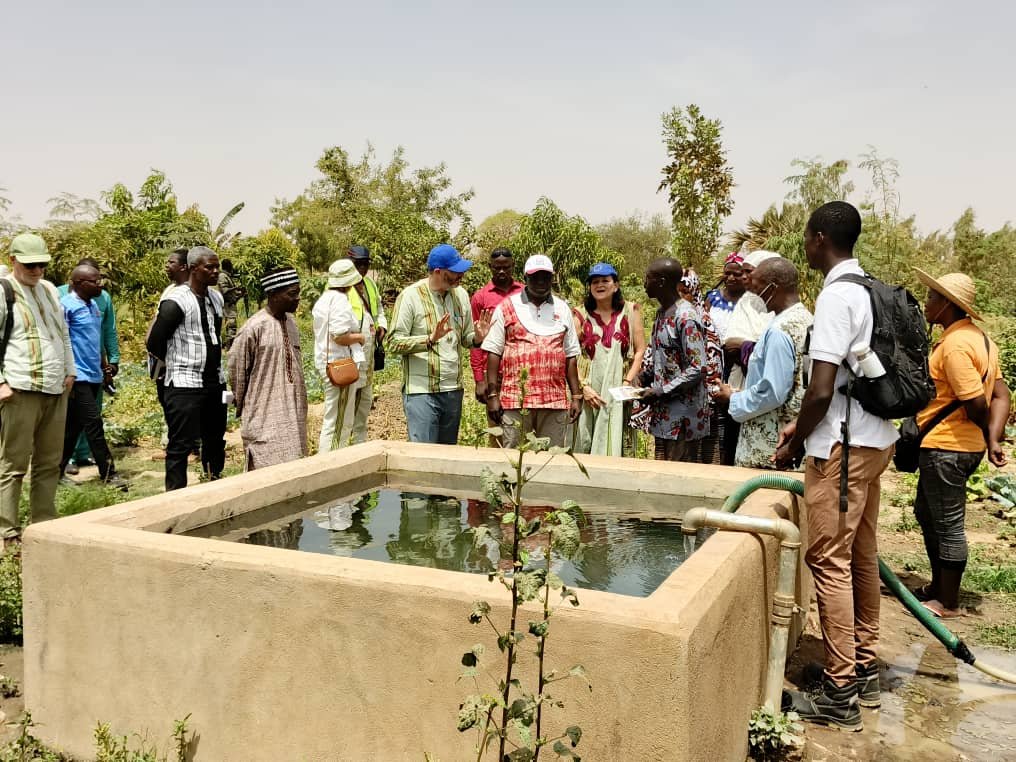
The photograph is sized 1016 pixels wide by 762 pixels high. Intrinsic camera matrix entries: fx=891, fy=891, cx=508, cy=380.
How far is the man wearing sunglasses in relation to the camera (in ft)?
17.3

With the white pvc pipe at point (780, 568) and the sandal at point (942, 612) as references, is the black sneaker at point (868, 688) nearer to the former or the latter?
the white pvc pipe at point (780, 568)

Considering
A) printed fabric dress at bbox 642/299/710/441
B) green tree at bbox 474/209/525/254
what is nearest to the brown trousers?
printed fabric dress at bbox 642/299/710/441

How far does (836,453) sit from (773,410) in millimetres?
1122

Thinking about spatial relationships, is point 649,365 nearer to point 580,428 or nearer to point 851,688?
point 580,428

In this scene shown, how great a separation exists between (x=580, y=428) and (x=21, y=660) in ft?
12.7

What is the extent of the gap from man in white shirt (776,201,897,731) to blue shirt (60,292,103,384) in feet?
18.9

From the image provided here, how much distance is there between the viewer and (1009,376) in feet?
41.1

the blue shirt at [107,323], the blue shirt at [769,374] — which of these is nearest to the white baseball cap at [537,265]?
the blue shirt at [769,374]

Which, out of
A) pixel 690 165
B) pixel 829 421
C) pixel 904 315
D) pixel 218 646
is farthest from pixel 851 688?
pixel 690 165

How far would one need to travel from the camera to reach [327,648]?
9.29 ft

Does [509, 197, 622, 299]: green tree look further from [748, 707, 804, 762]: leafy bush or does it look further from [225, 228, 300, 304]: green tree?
[748, 707, 804, 762]: leafy bush

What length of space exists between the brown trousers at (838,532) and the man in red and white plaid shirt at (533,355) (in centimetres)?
240

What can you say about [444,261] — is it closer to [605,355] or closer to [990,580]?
[605,355]

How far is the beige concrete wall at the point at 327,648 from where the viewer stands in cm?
251
